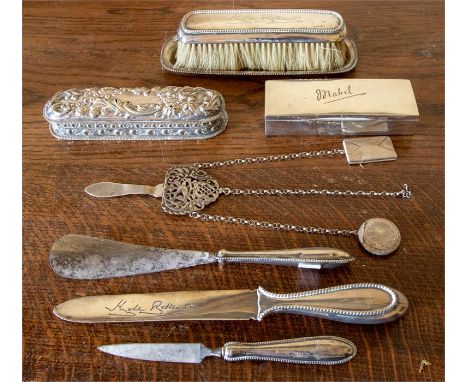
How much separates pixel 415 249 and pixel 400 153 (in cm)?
24

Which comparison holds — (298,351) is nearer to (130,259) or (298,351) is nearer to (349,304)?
(349,304)

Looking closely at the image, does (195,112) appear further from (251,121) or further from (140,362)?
(140,362)

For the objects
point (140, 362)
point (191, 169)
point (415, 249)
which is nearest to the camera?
point (140, 362)

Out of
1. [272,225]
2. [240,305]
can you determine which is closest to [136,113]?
[272,225]

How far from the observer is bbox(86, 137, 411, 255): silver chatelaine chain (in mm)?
1132

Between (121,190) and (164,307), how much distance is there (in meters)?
0.30

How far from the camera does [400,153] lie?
1.25 m

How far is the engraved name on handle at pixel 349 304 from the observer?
0.99m

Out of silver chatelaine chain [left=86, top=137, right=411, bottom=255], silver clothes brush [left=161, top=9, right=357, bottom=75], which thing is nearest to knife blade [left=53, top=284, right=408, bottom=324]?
silver chatelaine chain [left=86, top=137, right=411, bottom=255]

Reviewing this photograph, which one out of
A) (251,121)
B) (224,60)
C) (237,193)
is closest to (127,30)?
(224,60)
